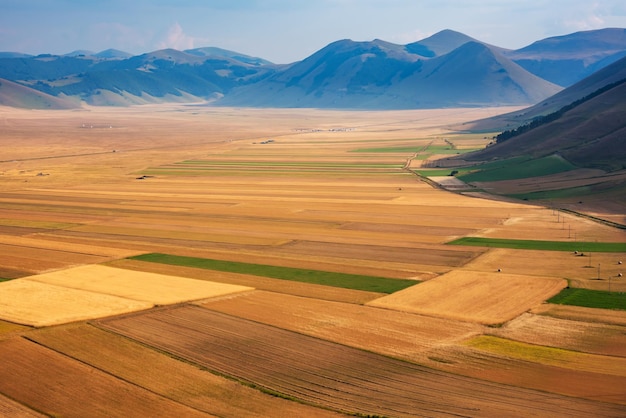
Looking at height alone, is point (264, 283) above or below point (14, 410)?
above

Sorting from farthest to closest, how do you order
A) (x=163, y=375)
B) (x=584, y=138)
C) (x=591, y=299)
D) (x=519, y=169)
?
(x=584, y=138) → (x=519, y=169) → (x=591, y=299) → (x=163, y=375)

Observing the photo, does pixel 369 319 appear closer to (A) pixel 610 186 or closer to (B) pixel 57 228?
(B) pixel 57 228

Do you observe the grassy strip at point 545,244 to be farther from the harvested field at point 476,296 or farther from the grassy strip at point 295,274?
the grassy strip at point 295,274

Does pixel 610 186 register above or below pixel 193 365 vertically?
above

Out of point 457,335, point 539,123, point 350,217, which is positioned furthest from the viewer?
point 539,123

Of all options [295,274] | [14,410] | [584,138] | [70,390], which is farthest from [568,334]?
[584,138]

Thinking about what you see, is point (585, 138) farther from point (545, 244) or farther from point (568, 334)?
point (568, 334)

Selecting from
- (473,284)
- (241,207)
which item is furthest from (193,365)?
(241,207)

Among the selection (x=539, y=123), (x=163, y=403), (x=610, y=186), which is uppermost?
(x=539, y=123)
